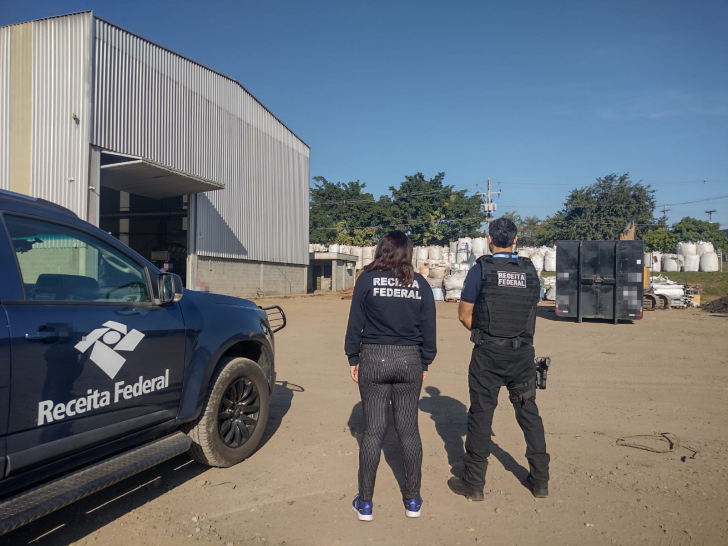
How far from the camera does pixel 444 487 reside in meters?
3.99

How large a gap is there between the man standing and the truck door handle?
8.73ft

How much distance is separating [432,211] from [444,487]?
51.9 meters

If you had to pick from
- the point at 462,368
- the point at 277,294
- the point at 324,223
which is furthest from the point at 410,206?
the point at 462,368

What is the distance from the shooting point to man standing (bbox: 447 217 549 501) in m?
3.79

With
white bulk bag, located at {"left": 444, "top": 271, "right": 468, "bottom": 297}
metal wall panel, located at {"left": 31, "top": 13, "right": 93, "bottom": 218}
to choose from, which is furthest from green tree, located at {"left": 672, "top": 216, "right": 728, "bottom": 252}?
metal wall panel, located at {"left": 31, "top": 13, "right": 93, "bottom": 218}

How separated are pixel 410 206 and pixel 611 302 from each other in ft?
131

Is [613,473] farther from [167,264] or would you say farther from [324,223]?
[324,223]

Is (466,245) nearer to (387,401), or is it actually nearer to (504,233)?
(504,233)

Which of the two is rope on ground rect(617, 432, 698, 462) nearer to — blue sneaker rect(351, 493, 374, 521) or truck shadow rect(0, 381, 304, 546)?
blue sneaker rect(351, 493, 374, 521)

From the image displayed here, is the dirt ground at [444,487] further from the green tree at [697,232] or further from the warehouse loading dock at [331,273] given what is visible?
the green tree at [697,232]

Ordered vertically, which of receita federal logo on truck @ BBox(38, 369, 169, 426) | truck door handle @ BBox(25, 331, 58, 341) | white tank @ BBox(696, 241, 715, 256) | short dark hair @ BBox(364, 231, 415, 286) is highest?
white tank @ BBox(696, 241, 715, 256)

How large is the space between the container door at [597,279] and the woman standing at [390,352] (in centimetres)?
1460

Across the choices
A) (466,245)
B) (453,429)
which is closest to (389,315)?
(453,429)

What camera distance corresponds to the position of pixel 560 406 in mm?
6477
